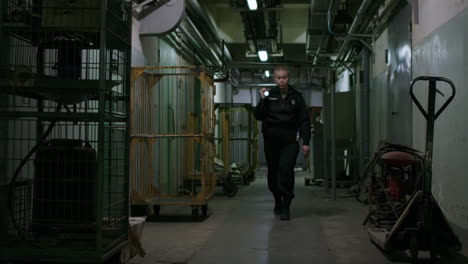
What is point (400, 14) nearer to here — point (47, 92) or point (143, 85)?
point (143, 85)

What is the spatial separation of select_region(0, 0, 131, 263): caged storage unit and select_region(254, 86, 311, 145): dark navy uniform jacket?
2043 mm

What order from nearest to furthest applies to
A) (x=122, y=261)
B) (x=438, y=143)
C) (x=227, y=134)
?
(x=122, y=261)
(x=438, y=143)
(x=227, y=134)

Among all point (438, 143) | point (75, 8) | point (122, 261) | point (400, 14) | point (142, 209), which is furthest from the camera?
point (400, 14)

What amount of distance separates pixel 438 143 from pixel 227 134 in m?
4.12

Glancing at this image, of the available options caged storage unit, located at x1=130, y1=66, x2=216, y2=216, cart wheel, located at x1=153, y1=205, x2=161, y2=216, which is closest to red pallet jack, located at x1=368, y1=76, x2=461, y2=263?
caged storage unit, located at x1=130, y1=66, x2=216, y2=216

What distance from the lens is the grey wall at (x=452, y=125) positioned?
341 centimetres

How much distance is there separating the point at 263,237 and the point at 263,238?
0.04 m

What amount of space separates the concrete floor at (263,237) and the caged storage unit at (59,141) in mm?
521

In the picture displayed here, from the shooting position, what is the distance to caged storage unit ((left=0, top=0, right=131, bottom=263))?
227cm

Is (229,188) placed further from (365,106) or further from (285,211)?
(365,106)

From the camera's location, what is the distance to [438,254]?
2.79m

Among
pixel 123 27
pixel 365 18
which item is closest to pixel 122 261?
pixel 123 27

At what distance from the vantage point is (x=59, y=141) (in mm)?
2490

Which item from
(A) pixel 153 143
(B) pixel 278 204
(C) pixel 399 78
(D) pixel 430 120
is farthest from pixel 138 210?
(C) pixel 399 78
